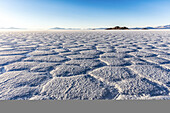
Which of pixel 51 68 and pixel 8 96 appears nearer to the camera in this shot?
pixel 8 96

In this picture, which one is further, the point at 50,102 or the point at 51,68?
the point at 51,68

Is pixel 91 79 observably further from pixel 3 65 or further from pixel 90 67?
pixel 3 65

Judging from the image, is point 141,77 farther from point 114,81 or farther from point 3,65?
point 3,65

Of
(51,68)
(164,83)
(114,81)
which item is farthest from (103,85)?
(51,68)

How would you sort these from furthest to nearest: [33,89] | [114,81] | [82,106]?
[114,81] → [33,89] → [82,106]

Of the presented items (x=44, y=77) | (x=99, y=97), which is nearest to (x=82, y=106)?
(x=99, y=97)

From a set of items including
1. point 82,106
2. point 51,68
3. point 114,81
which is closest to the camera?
point 82,106

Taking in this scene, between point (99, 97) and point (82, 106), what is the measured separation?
0.46 ft

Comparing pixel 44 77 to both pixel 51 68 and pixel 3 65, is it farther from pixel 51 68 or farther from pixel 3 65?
pixel 3 65

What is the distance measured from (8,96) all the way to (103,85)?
71 cm

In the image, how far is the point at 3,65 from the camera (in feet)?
4.75

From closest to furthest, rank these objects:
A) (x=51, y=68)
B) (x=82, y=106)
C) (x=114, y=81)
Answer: (x=82, y=106)
(x=114, y=81)
(x=51, y=68)

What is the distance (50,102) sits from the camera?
80 centimetres

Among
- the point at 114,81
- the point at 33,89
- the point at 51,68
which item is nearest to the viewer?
the point at 33,89
